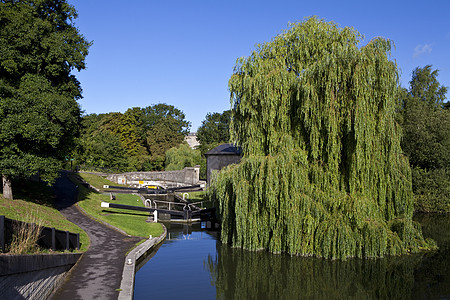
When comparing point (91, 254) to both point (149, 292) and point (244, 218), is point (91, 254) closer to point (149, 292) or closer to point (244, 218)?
point (149, 292)

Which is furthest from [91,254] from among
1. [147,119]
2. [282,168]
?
[147,119]

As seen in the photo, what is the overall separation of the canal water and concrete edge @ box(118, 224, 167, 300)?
58 centimetres

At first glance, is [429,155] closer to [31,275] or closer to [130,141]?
[31,275]

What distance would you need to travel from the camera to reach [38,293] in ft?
31.3

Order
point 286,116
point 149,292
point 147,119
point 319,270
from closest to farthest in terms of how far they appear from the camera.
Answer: point 149,292 < point 319,270 < point 286,116 < point 147,119

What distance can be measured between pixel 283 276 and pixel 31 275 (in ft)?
30.8

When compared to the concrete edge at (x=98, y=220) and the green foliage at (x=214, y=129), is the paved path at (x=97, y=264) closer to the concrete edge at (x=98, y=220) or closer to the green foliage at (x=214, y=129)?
the concrete edge at (x=98, y=220)

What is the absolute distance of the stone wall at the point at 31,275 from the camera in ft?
24.7

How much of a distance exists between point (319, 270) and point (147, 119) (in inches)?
2950

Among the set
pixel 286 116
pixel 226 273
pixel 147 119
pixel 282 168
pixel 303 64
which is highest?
pixel 147 119

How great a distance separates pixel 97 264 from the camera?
14023 millimetres

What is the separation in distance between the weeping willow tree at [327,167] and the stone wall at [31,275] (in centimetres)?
835

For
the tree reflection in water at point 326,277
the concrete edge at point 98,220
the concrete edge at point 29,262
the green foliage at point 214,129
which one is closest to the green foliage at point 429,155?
the tree reflection in water at point 326,277

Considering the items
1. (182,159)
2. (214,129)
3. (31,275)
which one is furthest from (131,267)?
(214,129)
